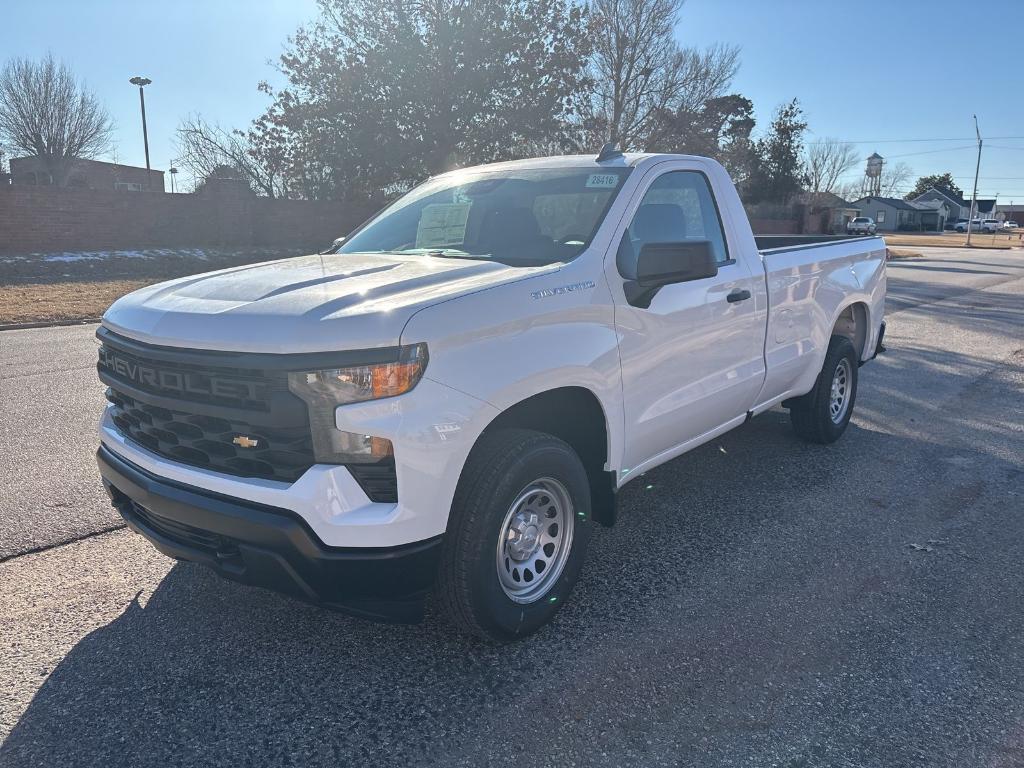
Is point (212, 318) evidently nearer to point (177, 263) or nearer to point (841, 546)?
point (841, 546)

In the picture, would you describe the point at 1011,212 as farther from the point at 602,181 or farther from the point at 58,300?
the point at 602,181

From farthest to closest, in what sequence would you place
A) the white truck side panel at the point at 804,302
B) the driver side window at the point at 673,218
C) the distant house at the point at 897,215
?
the distant house at the point at 897,215 → the white truck side panel at the point at 804,302 → the driver side window at the point at 673,218

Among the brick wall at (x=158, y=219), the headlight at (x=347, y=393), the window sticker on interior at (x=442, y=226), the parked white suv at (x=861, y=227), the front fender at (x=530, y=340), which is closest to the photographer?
the headlight at (x=347, y=393)

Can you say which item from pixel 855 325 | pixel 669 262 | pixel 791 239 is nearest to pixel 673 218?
pixel 669 262

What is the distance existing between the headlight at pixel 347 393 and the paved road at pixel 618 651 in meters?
0.95

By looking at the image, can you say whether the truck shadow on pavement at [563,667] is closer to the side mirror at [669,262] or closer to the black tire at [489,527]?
the black tire at [489,527]

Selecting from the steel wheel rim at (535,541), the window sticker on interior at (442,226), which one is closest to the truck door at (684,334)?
the steel wheel rim at (535,541)

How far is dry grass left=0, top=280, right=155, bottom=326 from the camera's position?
12.2m

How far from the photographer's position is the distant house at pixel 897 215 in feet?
324

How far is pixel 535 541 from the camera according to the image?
318 centimetres

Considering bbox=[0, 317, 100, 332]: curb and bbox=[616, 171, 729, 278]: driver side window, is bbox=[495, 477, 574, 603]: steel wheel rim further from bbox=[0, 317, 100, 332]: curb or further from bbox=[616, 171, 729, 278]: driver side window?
bbox=[0, 317, 100, 332]: curb

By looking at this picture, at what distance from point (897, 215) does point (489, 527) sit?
4381 inches

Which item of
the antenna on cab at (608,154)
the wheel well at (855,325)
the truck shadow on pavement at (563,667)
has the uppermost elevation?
the antenna on cab at (608,154)

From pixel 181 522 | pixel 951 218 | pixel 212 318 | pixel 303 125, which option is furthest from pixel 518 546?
pixel 951 218
